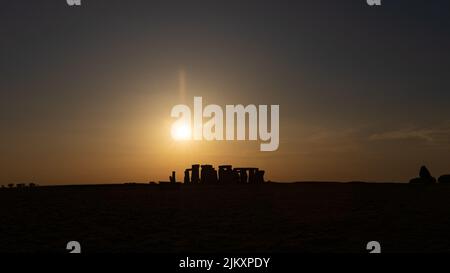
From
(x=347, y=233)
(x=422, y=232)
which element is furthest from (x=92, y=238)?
(x=422, y=232)

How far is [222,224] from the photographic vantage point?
68.2 m

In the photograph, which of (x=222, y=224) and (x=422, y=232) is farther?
(x=222, y=224)
